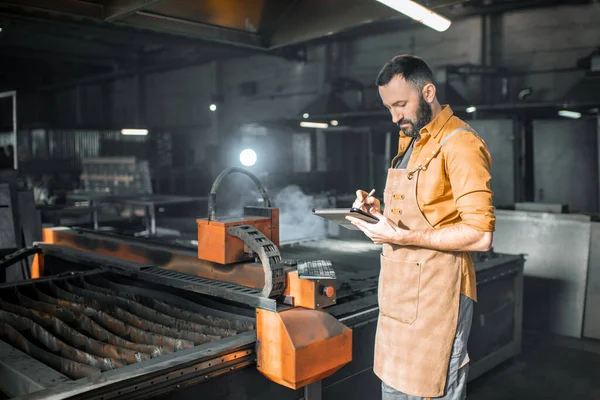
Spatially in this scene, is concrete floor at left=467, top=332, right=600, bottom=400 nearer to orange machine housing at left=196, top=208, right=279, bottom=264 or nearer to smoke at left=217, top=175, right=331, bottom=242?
smoke at left=217, top=175, right=331, bottom=242

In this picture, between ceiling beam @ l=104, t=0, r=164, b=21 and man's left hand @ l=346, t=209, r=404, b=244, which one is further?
ceiling beam @ l=104, t=0, r=164, b=21

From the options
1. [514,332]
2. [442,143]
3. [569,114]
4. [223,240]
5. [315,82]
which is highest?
[315,82]

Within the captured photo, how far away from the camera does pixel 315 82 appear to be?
936 cm

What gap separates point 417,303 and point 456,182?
0.37 metres

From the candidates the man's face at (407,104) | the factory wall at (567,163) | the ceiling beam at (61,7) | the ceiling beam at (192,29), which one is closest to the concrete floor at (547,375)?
the man's face at (407,104)

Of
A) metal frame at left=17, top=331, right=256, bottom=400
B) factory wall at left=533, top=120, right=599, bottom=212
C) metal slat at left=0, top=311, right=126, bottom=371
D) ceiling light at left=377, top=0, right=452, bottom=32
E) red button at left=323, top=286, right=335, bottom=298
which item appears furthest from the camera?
factory wall at left=533, top=120, right=599, bottom=212

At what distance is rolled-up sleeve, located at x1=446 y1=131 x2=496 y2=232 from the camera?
4.62ft

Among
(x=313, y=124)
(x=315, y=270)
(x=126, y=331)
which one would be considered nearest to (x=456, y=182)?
(x=315, y=270)

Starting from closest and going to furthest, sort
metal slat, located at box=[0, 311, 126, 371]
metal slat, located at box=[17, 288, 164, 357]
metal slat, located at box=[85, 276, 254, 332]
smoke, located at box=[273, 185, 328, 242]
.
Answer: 1. metal slat, located at box=[0, 311, 126, 371]
2. metal slat, located at box=[17, 288, 164, 357]
3. metal slat, located at box=[85, 276, 254, 332]
4. smoke, located at box=[273, 185, 328, 242]

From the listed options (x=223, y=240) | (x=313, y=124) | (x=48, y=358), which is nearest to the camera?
(x=48, y=358)

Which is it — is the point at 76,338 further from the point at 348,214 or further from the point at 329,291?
the point at 348,214

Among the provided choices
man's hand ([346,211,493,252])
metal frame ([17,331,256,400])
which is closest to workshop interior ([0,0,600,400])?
metal frame ([17,331,256,400])

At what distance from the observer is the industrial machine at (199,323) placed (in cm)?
154

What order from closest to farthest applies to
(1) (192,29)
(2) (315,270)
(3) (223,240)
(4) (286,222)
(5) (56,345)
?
(5) (56,345), (2) (315,270), (3) (223,240), (1) (192,29), (4) (286,222)
